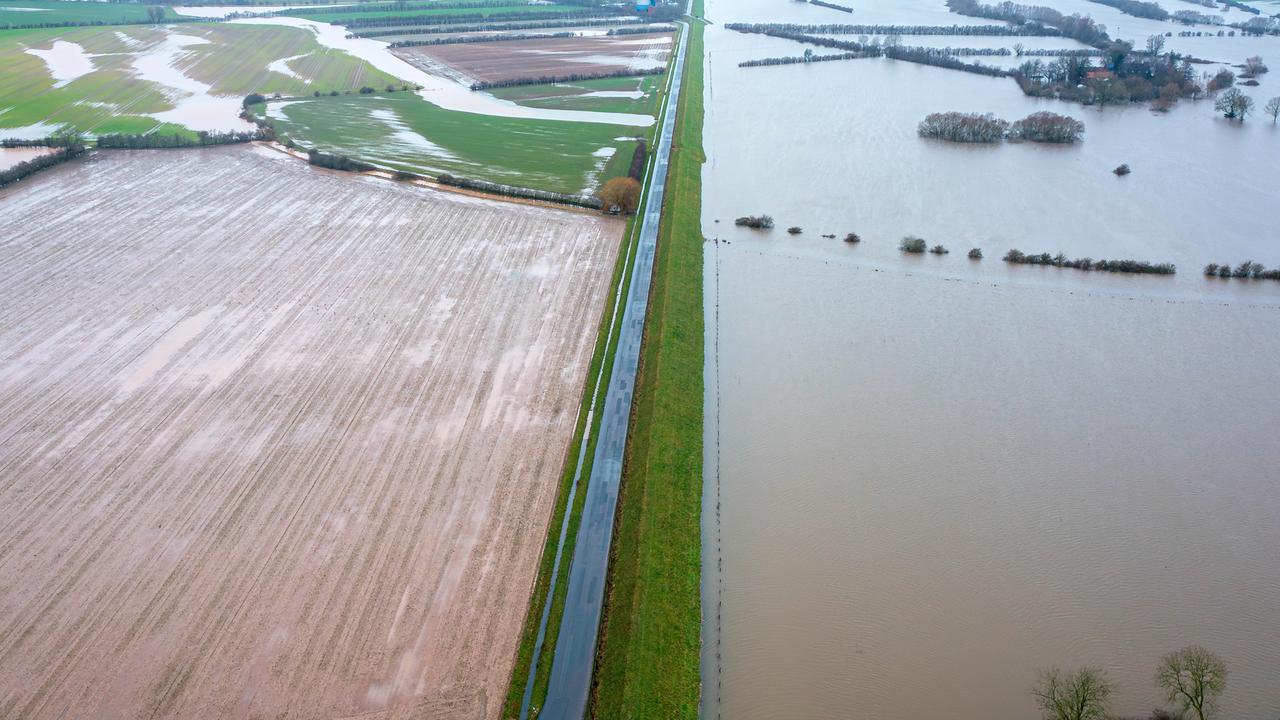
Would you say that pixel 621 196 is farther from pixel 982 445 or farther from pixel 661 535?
pixel 661 535

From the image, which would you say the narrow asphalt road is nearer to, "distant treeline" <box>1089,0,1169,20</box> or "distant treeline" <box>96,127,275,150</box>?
"distant treeline" <box>96,127,275,150</box>

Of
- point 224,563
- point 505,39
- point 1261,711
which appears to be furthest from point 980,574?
point 505,39

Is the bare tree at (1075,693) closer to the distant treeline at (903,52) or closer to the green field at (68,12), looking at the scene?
the distant treeline at (903,52)

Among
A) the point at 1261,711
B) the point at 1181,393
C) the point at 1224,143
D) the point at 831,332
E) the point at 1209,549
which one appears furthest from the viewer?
the point at 1224,143

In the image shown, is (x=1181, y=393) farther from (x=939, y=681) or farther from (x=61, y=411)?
(x=61, y=411)

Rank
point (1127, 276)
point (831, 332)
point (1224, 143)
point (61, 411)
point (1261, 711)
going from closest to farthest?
point (1261, 711) < point (61, 411) < point (831, 332) < point (1127, 276) < point (1224, 143)

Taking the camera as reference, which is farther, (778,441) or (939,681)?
(778,441)

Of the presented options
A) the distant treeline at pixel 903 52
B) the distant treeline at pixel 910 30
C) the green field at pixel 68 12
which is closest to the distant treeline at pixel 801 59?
the distant treeline at pixel 903 52
